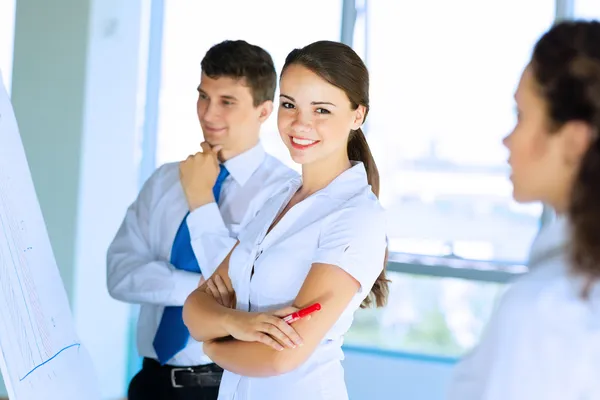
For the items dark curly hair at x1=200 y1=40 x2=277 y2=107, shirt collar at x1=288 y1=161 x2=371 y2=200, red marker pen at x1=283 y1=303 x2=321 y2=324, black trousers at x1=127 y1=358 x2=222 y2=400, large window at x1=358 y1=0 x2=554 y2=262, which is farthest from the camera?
large window at x1=358 y1=0 x2=554 y2=262

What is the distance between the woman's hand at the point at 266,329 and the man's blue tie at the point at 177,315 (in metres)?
0.63

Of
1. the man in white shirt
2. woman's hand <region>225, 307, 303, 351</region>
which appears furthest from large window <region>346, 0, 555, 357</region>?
woman's hand <region>225, 307, 303, 351</region>

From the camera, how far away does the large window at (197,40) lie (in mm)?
5000

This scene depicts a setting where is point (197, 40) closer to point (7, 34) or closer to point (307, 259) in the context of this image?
point (7, 34)

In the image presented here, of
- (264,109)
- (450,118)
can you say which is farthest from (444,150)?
(264,109)

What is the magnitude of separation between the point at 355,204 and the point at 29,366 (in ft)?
2.54

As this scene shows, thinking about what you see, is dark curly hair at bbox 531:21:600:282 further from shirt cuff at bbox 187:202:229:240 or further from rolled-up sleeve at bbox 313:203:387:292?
→ shirt cuff at bbox 187:202:229:240

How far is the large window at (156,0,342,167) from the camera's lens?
197 inches

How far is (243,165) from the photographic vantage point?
2.66 meters

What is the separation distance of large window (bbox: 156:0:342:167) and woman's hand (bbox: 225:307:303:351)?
3.15 meters

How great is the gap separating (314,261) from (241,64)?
1.00m

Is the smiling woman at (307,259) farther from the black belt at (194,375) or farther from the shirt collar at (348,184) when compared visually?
the black belt at (194,375)

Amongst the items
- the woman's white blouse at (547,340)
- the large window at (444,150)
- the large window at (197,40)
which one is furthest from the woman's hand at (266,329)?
the large window at (197,40)

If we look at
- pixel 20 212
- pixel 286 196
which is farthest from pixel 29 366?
pixel 286 196
